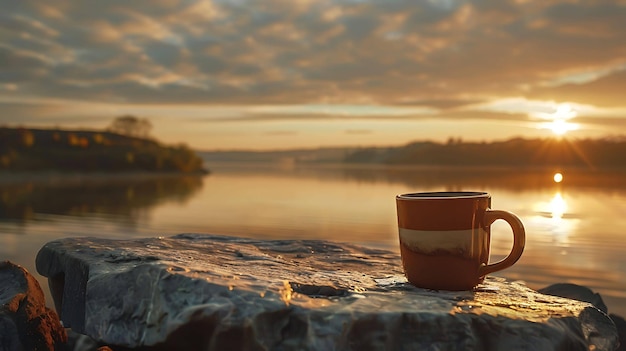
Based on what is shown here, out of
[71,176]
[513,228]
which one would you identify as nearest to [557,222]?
[513,228]

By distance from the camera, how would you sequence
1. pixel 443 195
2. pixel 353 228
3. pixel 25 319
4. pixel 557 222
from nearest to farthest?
pixel 443 195 → pixel 25 319 → pixel 353 228 → pixel 557 222

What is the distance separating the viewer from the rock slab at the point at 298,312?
6.30 ft

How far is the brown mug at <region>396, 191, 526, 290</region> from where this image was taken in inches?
91.5

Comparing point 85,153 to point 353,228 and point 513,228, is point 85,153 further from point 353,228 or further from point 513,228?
point 513,228

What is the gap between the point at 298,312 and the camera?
1.95 meters

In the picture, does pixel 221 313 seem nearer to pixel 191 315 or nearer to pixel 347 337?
pixel 191 315

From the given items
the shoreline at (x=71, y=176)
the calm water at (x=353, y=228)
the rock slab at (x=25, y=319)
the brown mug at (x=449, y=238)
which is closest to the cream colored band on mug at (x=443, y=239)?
the brown mug at (x=449, y=238)

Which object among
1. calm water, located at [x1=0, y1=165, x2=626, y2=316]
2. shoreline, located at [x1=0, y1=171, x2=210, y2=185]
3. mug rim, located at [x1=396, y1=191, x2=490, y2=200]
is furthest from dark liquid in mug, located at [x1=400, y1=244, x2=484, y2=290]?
shoreline, located at [x1=0, y1=171, x2=210, y2=185]

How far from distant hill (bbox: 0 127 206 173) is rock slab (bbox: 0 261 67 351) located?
5093 centimetres

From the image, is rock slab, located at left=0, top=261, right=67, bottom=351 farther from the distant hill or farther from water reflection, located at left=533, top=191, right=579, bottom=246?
the distant hill

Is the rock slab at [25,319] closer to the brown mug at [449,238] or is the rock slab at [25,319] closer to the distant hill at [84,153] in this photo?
the brown mug at [449,238]

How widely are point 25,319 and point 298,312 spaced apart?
1670 mm

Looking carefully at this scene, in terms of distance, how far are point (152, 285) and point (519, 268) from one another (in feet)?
18.4

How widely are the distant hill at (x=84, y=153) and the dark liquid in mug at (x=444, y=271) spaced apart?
5261cm
